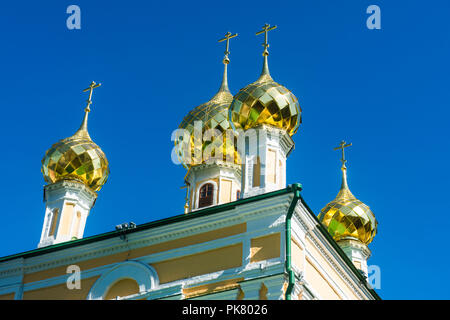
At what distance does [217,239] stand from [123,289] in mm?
1877

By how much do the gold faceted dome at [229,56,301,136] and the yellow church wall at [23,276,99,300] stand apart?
4161 mm

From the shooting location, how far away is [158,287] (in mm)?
13109

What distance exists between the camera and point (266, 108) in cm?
1522

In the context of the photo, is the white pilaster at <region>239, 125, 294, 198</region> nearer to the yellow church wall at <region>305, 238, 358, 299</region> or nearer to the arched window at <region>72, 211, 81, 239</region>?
the yellow church wall at <region>305, 238, 358, 299</region>

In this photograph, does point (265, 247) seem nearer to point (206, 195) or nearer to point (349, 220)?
point (206, 195)

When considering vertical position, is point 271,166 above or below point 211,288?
above

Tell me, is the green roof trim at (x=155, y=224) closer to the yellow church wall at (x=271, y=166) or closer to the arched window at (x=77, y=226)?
the yellow church wall at (x=271, y=166)

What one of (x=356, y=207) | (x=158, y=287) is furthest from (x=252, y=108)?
(x=356, y=207)

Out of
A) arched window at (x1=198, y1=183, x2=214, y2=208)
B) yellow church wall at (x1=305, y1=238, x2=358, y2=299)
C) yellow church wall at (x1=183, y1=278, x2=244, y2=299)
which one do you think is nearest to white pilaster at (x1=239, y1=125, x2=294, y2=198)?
yellow church wall at (x1=305, y1=238, x2=358, y2=299)

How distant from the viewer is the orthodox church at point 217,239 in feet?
41.5

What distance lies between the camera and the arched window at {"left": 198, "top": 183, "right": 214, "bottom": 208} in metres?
17.4

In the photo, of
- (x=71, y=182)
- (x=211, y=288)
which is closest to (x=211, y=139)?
(x=71, y=182)

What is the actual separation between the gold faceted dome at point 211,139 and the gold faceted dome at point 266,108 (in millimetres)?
2155
